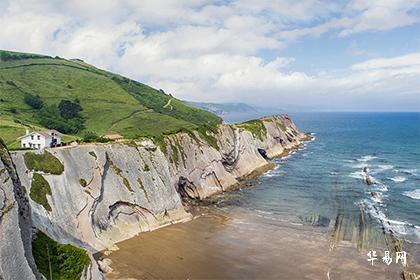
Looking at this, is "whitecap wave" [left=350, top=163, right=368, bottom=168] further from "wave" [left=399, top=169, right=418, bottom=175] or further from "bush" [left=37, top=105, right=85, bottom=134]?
"bush" [left=37, top=105, right=85, bottom=134]

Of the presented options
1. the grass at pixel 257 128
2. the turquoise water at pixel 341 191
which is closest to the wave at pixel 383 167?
the turquoise water at pixel 341 191

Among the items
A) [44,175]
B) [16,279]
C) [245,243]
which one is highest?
[44,175]

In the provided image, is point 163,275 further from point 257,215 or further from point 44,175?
point 257,215

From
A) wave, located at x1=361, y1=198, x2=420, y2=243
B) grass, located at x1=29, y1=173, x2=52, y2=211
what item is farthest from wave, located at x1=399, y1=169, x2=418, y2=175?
grass, located at x1=29, y1=173, x2=52, y2=211

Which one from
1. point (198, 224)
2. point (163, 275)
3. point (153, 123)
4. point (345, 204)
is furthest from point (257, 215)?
point (153, 123)

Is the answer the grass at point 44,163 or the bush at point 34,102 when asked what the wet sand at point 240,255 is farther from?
the bush at point 34,102

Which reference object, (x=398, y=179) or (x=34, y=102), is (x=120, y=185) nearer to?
(x=398, y=179)
